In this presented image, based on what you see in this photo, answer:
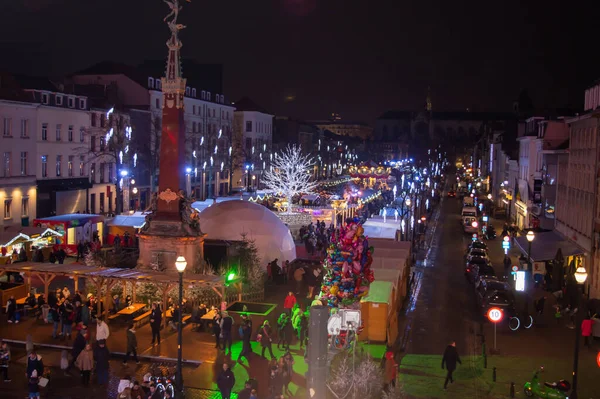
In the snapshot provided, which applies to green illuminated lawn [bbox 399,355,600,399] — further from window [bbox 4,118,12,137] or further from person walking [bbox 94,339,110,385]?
window [bbox 4,118,12,137]

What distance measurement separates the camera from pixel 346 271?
1867 cm

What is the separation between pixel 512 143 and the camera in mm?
74875

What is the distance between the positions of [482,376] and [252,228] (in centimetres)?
1636

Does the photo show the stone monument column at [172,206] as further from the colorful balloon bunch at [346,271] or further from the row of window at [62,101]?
the row of window at [62,101]

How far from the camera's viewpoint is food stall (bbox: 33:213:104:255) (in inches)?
1467

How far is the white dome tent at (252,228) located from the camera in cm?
3319

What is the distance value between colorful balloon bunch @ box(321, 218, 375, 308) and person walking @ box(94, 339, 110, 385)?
583 cm

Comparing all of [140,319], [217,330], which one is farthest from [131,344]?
[140,319]

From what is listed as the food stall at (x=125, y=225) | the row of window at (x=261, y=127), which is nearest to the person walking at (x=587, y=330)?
the food stall at (x=125, y=225)

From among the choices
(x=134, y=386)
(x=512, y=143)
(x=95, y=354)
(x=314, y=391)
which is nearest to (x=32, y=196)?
(x=95, y=354)

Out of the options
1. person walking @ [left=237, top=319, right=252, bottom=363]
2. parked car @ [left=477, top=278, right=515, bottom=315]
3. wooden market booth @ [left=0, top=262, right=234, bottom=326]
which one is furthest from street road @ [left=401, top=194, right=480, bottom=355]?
wooden market booth @ [left=0, top=262, right=234, bottom=326]

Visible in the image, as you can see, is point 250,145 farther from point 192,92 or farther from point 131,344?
point 131,344

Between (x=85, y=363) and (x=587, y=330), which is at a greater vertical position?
(x=85, y=363)

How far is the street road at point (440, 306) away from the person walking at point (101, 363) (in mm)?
9364
